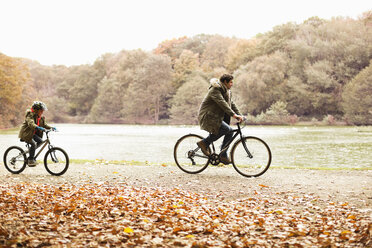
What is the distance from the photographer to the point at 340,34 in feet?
178

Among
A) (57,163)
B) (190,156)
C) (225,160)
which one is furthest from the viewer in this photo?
(57,163)

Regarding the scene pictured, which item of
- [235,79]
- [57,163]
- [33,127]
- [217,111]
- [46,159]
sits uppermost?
[235,79]

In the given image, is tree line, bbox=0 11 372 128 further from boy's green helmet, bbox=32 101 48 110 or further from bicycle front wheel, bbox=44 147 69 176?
bicycle front wheel, bbox=44 147 69 176

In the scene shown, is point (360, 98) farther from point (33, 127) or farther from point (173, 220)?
point (173, 220)

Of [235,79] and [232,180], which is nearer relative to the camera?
[232,180]

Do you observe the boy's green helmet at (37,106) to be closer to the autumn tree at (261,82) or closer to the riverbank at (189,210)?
the riverbank at (189,210)

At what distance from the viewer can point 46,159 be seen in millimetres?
8805

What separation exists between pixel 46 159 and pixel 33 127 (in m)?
0.83

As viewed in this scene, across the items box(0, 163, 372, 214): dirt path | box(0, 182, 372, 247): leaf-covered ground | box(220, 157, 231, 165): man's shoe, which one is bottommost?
box(0, 182, 372, 247): leaf-covered ground

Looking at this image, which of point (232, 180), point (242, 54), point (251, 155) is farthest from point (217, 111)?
point (242, 54)

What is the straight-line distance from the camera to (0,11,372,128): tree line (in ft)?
165

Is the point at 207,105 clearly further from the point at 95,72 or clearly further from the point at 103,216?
the point at 95,72

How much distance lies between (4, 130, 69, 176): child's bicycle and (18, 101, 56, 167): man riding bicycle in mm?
160

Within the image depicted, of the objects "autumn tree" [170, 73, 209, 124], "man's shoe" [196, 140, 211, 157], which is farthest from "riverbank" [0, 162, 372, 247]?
"autumn tree" [170, 73, 209, 124]
